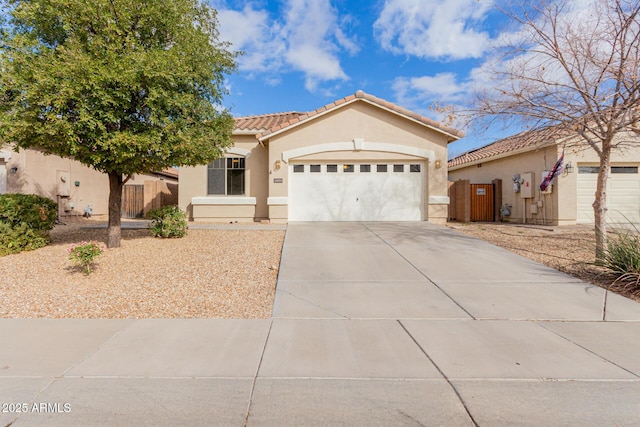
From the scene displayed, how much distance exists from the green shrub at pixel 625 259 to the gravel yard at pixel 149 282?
6.36 meters

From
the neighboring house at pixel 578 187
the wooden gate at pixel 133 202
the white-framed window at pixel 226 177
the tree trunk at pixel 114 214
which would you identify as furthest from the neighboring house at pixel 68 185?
the neighboring house at pixel 578 187

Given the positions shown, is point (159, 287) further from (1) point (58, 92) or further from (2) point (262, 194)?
(2) point (262, 194)

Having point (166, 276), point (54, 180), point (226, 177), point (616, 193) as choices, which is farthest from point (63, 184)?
point (616, 193)

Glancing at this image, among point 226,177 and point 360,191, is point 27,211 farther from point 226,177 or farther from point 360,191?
point 360,191

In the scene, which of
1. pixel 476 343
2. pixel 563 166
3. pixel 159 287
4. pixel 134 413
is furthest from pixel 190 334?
pixel 563 166

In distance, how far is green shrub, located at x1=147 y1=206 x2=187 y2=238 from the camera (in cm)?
918

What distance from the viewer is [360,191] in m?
13.3

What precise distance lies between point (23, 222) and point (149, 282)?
4532mm

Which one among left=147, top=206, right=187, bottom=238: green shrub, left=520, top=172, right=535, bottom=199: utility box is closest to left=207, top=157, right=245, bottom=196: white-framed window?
left=147, top=206, right=187, bottom=238: green shrub

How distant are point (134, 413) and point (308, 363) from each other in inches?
62.4

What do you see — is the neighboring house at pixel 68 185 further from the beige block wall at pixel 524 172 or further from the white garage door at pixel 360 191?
the beige block wall at pixel 524 172

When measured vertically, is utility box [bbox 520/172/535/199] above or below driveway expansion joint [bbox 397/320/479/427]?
above

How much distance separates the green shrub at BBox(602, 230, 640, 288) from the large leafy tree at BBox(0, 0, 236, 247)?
8652 millimetres

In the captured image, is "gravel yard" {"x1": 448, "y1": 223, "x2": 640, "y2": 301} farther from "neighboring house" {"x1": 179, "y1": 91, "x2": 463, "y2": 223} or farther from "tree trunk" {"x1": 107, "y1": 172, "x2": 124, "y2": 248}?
"tree trunk" {"x1": 107, "y1": 172, "x2": 124, "y2": 248}
